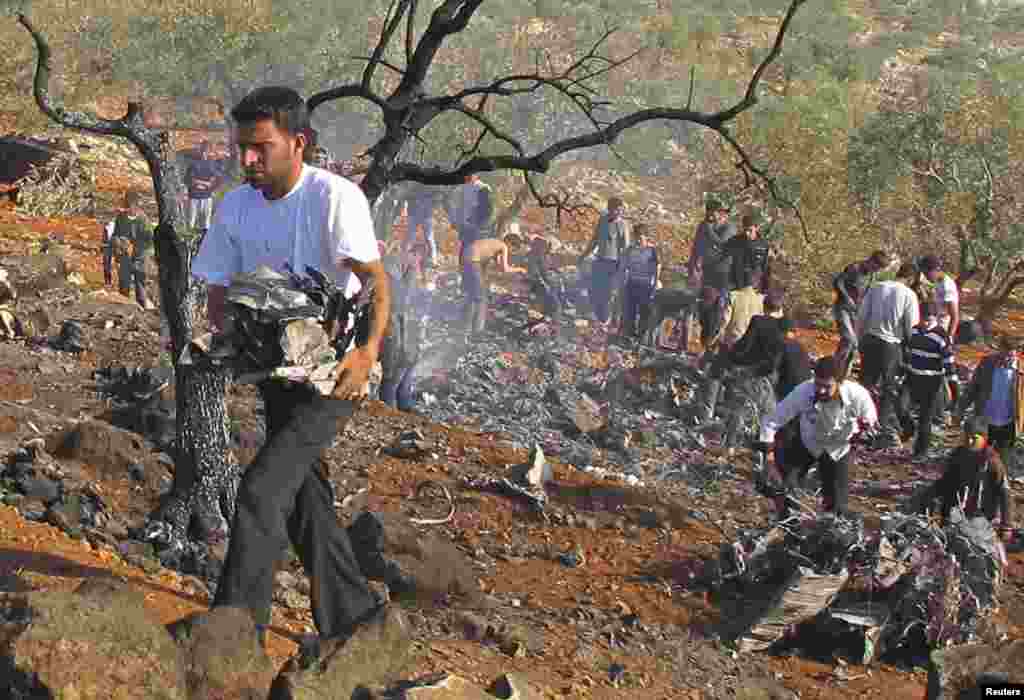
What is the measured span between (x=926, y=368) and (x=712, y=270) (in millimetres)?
2911

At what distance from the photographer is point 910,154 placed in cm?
2266

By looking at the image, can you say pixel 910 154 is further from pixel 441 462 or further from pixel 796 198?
pixel 441 462

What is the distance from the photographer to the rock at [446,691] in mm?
3412

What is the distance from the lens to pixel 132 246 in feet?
48.4

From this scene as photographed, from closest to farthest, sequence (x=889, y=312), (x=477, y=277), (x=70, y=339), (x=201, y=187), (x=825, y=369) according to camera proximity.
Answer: (x=825, y=369) < (x=70, y=339) < (x=889, y=312) < (x=477, y=277) < (x=201, y=187)

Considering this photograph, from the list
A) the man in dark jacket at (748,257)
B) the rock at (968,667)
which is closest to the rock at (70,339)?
the man in dark jacket at (748,257)

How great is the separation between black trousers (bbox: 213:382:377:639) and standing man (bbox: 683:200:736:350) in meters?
8.39

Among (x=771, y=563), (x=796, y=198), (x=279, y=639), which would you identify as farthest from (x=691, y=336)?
(x=279, y=639)

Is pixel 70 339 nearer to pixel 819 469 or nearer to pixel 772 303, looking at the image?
pixel 772 303

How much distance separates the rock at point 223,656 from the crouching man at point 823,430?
15.8 ft

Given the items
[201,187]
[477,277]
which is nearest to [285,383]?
[477,277]

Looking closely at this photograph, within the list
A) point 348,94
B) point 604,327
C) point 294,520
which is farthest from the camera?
point 604,327

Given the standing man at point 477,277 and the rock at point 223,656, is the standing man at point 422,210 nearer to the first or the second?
the standing man at point 477,277

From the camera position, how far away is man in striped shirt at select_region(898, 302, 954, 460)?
11617 millimetres
